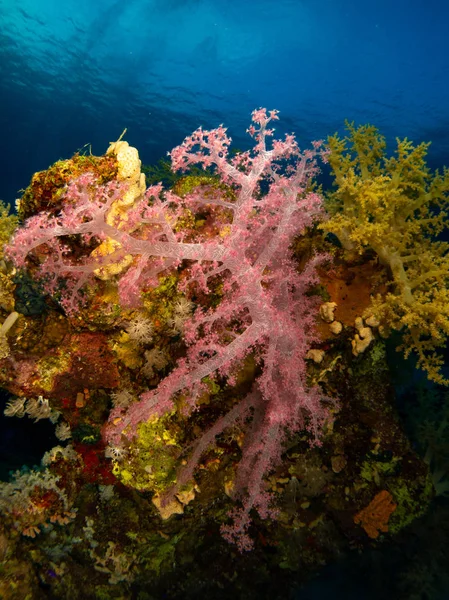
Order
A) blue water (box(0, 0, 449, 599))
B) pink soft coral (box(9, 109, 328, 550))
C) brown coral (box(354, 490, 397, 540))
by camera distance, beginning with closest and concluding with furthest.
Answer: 1. pink soft coral (box(9, 109, 328, 550))
2. brown coral (box(354, 490, 397, 540))
3. blue water (box(0, 0, 449, 599))

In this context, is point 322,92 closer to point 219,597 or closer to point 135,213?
point 135,213

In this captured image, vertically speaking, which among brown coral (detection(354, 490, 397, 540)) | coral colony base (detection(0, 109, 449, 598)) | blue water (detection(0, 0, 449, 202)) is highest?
blue water (detection(0, 0, 449, 202))

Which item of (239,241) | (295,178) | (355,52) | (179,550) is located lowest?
(179,550)

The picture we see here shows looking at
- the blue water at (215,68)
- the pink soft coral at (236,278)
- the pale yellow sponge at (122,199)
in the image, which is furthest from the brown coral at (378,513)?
the blue water at (215,68)

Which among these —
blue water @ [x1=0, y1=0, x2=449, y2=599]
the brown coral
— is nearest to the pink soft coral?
the brown coral

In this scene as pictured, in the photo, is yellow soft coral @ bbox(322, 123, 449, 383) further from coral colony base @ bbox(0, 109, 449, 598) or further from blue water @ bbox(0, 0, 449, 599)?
blue water @ bbox(0, 0, 449, 599)

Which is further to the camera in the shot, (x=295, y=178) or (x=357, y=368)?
(x=357, y=368)

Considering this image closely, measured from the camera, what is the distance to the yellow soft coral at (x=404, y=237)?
361 cm

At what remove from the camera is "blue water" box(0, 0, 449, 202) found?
2053 cm

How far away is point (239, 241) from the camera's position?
134 inches

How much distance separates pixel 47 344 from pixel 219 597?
5.06m

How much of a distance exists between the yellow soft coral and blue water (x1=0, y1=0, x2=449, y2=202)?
21.6m

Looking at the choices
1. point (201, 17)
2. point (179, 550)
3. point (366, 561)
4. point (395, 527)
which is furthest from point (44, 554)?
point (201, 17)

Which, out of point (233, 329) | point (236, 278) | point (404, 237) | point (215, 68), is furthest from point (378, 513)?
point (215, 68)
